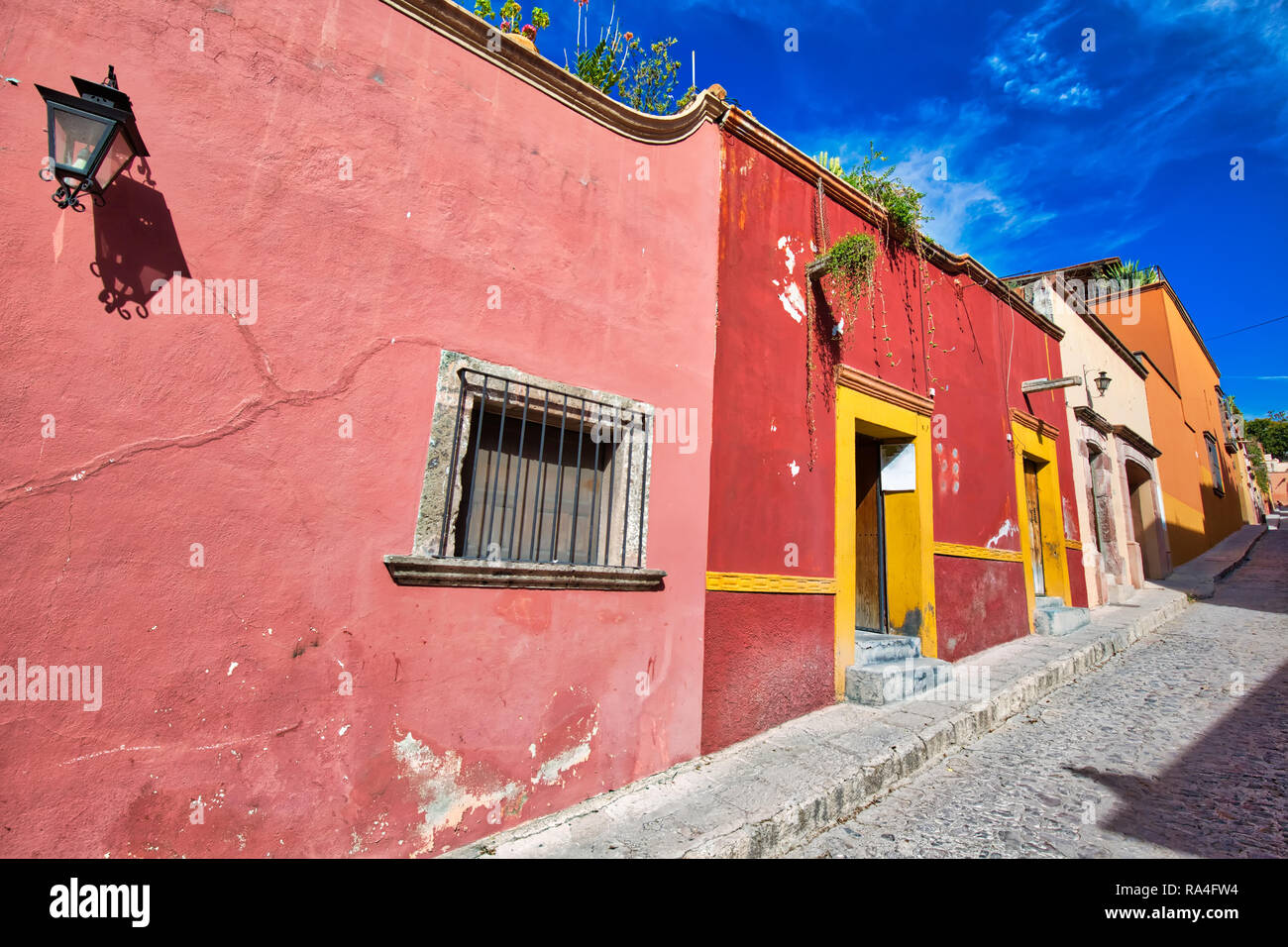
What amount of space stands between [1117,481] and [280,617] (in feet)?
45.8

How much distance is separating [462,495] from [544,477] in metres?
0.53

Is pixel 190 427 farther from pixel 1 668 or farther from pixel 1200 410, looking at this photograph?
pixel 1200 410

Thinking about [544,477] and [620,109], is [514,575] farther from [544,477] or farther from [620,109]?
[620,109]

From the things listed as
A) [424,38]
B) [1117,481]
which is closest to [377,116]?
[424,38]

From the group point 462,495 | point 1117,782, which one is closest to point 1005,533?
point 1117,782

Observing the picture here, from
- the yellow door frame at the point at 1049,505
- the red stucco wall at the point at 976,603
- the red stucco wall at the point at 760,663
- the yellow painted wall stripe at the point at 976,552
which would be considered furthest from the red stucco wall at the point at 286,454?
the yellow door frame at the point at 1049,505

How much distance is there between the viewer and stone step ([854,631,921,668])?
5.39m

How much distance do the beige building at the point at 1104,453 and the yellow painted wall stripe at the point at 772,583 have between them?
7375 millimetres

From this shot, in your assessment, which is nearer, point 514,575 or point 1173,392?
point 514,575

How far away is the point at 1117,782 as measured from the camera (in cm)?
374

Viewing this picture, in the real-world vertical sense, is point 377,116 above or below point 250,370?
above

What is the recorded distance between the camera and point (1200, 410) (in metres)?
19.3

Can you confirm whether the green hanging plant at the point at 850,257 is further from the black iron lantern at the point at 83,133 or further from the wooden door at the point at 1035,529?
the wooden door at the point at 1035,529

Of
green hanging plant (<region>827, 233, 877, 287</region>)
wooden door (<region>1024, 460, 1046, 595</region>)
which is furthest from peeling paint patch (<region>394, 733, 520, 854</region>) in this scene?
wooden door (<region>1024, 460, 1046, 595</region>)
